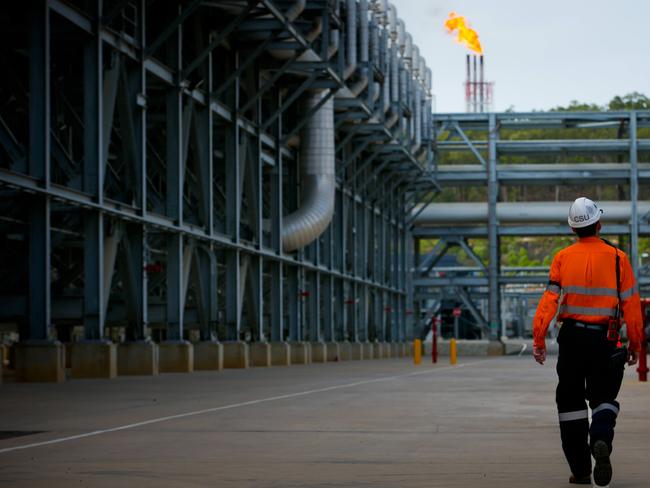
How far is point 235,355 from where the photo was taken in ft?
111

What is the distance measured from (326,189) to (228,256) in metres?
8.26

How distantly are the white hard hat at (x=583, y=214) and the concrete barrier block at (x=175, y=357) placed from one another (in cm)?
2161

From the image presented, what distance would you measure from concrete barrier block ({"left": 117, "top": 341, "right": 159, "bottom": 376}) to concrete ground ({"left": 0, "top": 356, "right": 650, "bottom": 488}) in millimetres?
7152

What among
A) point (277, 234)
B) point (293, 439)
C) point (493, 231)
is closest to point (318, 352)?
point (277, 234)

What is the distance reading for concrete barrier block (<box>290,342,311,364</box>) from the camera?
1606 inches

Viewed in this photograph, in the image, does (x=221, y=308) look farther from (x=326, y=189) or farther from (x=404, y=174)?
(x=404, y=174)

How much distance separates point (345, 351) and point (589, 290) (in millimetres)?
42622

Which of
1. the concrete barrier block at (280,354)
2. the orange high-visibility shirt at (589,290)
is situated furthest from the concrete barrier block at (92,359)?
the orange high-visibility shirt at (589,290)

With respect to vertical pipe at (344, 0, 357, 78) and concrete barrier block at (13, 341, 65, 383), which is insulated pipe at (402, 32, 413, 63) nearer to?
vertical pipe at (344, 0, 357, 78)

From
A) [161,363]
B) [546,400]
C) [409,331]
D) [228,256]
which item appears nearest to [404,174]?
[409,331]

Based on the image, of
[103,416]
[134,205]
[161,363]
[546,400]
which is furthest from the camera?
[161,363]

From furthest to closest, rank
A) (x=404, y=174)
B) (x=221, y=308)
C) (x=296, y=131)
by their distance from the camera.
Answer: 1. (x=404, y=174)
2. (x=221, y=308)
3. (x=296, y=131)

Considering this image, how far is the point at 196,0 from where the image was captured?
90.7ft

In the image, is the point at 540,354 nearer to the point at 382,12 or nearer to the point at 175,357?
the point at 175,357
